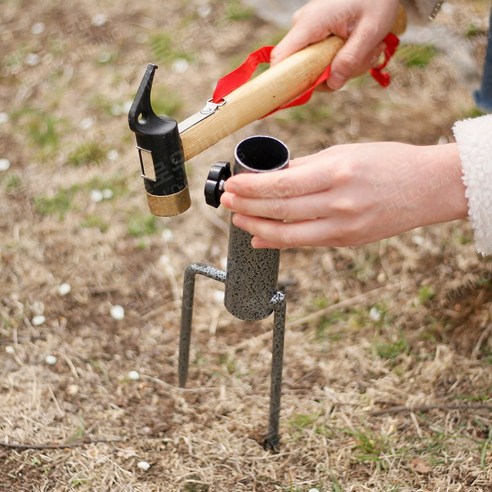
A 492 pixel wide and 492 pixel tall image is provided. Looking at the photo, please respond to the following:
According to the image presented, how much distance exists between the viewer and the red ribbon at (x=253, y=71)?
185cm

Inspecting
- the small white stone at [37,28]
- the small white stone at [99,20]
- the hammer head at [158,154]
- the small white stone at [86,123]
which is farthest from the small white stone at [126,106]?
A: the hammer head at [158,154]

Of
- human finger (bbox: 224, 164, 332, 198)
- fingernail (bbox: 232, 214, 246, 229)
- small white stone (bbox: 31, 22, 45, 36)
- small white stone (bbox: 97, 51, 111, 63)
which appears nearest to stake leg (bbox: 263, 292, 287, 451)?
fingernail (bbox: 232, 214, 246, 229)

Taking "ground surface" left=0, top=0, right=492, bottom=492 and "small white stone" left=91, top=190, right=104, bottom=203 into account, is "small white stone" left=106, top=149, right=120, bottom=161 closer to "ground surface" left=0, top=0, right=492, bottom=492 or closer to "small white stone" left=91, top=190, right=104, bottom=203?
"ground surface" left=0, top=0, right=492, bottom=492

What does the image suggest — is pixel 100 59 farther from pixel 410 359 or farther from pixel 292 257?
pixel 410 359

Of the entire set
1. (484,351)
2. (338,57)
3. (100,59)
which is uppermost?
(338,57)

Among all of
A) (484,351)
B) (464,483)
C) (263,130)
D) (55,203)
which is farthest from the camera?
(263,130)

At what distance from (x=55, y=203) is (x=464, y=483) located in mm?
1954

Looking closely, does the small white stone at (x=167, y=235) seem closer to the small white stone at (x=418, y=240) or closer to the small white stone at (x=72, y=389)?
the small white stone at (x=72, y=389)

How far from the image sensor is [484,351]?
2.34 m

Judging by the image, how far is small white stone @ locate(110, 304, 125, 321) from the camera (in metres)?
2.51

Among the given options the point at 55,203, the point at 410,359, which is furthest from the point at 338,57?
the point at 55,203

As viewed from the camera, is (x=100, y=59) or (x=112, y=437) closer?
(x=112, y=437)

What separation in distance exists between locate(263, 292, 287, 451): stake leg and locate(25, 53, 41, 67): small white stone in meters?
2.57

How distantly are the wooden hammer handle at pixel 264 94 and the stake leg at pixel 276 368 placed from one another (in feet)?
1.46
